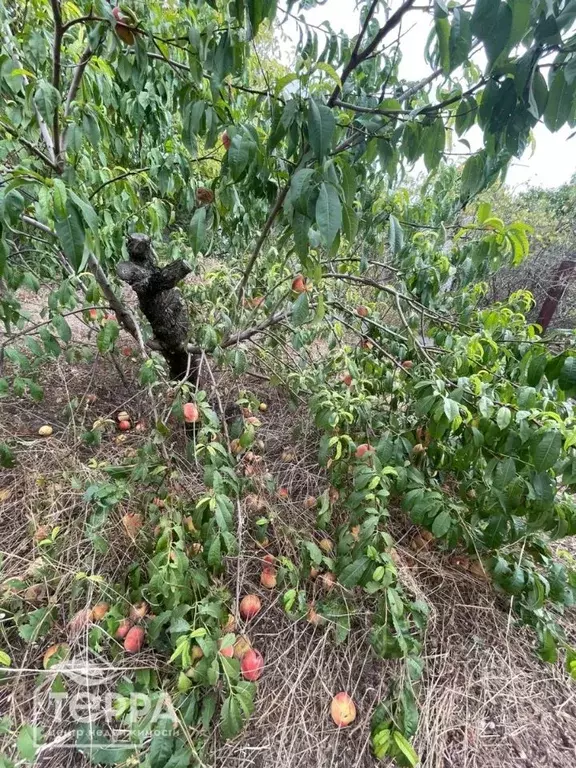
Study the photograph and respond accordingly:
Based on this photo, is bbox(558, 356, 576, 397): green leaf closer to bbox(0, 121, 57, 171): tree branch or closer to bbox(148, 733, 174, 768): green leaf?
bbox(148, 733, 174, 768): green leaf

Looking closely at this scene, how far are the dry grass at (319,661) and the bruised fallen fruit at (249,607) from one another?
0.17 feet

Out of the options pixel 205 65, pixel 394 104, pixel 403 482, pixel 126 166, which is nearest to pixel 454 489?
pixel 403 482

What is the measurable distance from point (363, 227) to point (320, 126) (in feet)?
3.54

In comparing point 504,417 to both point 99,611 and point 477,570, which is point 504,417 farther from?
point 99,611

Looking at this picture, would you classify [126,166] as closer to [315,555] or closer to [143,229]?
[143,229]

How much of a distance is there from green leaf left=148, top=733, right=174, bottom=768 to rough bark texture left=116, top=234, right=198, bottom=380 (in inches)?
44.1

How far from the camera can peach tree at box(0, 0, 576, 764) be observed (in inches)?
29.3

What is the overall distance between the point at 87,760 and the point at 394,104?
1845 mm

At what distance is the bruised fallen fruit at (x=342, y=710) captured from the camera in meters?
1.09

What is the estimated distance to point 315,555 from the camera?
4.10 ft

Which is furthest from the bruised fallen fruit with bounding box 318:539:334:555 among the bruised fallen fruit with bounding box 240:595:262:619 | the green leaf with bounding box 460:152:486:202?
the green leaf with bounding box 460:152:486:202

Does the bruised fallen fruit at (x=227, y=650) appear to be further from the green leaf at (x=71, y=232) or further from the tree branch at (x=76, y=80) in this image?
the tree branch at (x=76, y=80)

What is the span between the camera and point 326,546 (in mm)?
1456

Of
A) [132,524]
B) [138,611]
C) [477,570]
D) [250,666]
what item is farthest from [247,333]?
[477,570]
